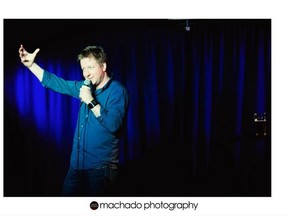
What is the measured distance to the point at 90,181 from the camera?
10.4ft

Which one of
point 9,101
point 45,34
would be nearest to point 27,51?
point 45,34

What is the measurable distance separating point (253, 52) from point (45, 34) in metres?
1.89

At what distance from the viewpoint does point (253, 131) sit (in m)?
3.34

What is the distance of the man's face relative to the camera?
10.5 ft

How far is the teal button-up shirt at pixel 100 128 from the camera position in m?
3.13

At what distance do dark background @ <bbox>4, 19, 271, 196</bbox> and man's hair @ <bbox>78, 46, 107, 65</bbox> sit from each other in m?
0.05

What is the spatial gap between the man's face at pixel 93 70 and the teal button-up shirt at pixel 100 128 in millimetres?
92

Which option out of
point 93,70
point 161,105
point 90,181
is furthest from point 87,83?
point 90,181

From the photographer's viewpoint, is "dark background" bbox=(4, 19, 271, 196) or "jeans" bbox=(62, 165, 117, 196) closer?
"jeans" bbox=(62, 165, 117, 196)

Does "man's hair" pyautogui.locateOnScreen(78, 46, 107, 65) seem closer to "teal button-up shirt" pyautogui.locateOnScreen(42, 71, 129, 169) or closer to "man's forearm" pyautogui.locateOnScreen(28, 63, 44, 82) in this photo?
"teal button-up shirt" pyautogui.locateOnScreen(42, 71, 129, 169)

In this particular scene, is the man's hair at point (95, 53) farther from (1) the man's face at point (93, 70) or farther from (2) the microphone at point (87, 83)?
(2) the microphone at point (87, 83)

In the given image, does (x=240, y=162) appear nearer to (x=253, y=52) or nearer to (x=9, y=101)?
(x=253, y=52)
